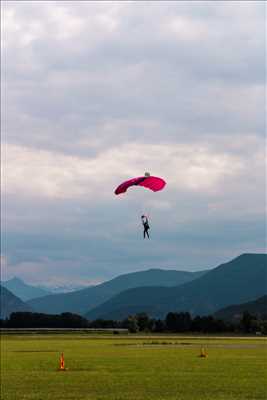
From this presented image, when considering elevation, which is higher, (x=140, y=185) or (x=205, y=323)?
(x=140, y=185)

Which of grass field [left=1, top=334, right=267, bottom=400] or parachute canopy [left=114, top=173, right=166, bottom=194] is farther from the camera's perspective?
parachute canopy [left=114, top=173, right=166, bottom=194]

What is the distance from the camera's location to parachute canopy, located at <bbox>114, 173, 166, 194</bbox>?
3806 cm

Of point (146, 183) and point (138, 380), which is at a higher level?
point (146, 183)

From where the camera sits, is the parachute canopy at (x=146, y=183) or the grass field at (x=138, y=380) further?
the parachute canopy at (x=146, y=183)

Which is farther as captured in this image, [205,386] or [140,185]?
[140,185]

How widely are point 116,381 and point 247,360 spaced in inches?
748

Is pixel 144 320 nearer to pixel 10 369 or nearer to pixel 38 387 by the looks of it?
pixel 10 369

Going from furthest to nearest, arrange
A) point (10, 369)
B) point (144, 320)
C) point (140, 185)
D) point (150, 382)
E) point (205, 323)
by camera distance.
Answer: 1. point (144, 320)
2. point (205, 323)
3. point (10, 369)
4. point (140, 185)
5. point (150, 382)

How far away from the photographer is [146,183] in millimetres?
38188

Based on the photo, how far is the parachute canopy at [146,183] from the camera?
3806 cm

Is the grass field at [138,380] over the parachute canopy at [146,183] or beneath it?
beneath

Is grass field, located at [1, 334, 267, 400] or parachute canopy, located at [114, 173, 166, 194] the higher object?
parachute canopy, located at [114, 173, 166, 194]

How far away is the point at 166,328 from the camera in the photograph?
168 meters

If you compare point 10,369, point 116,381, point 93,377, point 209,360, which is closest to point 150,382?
point 116,381
